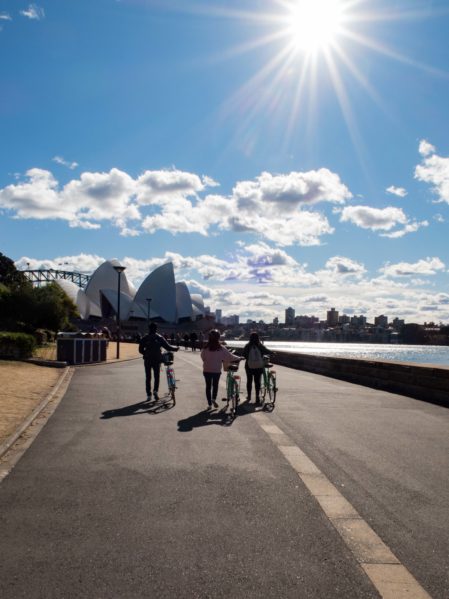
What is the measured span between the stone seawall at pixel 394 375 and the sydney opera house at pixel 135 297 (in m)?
103

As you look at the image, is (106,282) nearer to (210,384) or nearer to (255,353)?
(255,353)

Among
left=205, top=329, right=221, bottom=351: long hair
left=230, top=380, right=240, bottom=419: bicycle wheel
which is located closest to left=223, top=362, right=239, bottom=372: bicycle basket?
left=230, top=380, right=240, bottom=419: bicycle wheel

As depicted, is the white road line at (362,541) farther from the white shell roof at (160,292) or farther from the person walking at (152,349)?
the white shell roof at (160,292)

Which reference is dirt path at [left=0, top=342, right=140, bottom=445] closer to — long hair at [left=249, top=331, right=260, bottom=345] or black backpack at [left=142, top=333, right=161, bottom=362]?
black backpack at [left=142, top=333, right=161, bottom=362]

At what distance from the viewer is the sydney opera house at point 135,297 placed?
129500 mm

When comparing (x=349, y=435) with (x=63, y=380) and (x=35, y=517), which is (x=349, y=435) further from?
(x=63, y=380)

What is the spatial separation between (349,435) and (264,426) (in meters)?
1.51

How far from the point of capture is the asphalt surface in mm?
3684

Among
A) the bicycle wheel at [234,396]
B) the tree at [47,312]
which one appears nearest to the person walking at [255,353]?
the bicycle wheel at [234,396]

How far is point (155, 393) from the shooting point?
45.3ft

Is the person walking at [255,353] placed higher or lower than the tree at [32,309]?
lower

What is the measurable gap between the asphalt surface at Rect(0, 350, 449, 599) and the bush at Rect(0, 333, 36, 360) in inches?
660

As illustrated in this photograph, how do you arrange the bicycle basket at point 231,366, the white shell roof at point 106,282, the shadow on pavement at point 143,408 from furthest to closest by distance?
the white shell roof at point 106,282
the bicycle basket at point 231,366
the shadow on pavement at point 143,408

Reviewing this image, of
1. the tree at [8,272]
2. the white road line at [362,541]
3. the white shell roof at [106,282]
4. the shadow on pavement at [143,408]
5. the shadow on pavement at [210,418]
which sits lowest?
the white road line at [362,541]
